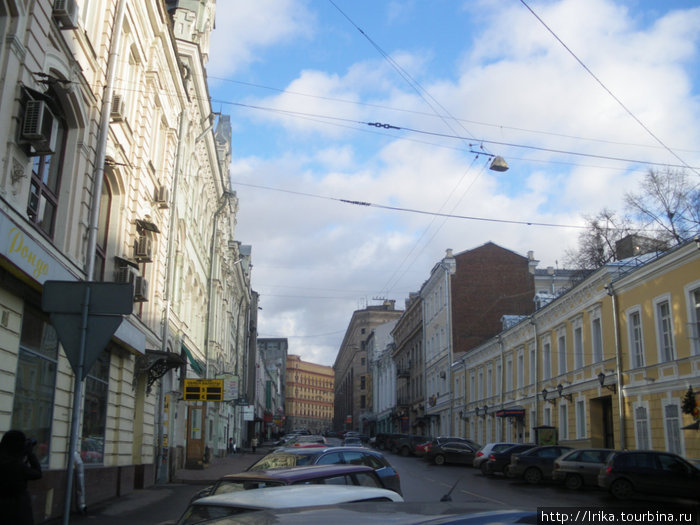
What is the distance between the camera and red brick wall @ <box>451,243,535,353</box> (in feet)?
180

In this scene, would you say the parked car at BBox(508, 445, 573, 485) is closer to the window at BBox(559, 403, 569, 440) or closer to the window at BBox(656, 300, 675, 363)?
the window at BBox(656, 300, 675, 363)

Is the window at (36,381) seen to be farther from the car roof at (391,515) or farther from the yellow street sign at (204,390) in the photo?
the yellow street sign at (204,390)

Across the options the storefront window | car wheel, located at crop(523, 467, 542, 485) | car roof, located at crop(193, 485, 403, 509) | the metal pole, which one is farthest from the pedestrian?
car wheel, located at crop(523, 467, 542, 485)

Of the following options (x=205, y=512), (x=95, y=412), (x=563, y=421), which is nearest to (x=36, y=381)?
(x=95, y=412)

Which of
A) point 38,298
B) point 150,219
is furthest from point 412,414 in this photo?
point 38,298

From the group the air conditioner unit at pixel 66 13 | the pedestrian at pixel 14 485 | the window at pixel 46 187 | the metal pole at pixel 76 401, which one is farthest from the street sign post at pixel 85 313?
the air conditioner unit at pixel 66 13

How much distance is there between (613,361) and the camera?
27156mm

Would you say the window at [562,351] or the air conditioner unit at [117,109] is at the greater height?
the air conditioner unit at [117,109]

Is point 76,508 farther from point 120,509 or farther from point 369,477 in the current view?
point 369,477

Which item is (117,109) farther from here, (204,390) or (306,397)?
(306,397)

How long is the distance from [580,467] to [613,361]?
6.64m

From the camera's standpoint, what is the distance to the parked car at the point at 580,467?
2166cm

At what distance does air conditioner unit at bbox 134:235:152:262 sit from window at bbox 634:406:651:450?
17.8m

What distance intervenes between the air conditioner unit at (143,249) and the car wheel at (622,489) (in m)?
13.6
